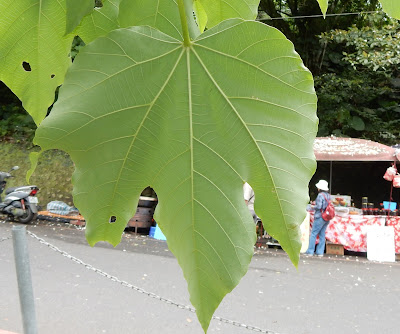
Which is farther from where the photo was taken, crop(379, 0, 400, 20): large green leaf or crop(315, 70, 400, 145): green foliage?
crop(315, 70, 400, 145): green foliage

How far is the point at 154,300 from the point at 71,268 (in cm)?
110

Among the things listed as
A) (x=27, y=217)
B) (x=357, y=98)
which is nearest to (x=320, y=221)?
(x=27, y=217)

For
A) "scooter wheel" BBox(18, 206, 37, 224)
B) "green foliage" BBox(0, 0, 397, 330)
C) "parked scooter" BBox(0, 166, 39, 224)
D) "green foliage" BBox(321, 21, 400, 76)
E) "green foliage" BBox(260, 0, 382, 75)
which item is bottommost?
"scooter wheel" BBox(18, 206, 37, 224)

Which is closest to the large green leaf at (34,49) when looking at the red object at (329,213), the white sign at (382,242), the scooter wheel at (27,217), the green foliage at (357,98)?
the red object at (329,213)

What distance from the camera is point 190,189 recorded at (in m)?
0.35

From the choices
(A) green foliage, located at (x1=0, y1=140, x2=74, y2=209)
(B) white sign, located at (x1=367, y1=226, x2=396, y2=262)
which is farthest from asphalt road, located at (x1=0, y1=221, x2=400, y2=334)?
(A) green foliage, located at (x1=0, y1=140, x2=74, y2=209)

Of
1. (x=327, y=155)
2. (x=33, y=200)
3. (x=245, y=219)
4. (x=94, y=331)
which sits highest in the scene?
(x=327, y=155)

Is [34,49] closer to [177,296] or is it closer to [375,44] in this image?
[177,296]

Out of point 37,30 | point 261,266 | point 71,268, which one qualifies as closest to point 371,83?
point 261,266

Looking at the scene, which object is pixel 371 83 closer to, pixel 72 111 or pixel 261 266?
pixel 261 266

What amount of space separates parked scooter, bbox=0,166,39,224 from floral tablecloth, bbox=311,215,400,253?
12.0ft

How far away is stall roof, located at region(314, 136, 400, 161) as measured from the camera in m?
6.03

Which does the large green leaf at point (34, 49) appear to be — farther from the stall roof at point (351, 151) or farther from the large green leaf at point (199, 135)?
the stall roof at point (351, 151)

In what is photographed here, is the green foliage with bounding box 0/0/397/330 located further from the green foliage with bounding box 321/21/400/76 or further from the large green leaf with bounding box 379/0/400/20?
the green foliage with bounding box 321/21/400/76
